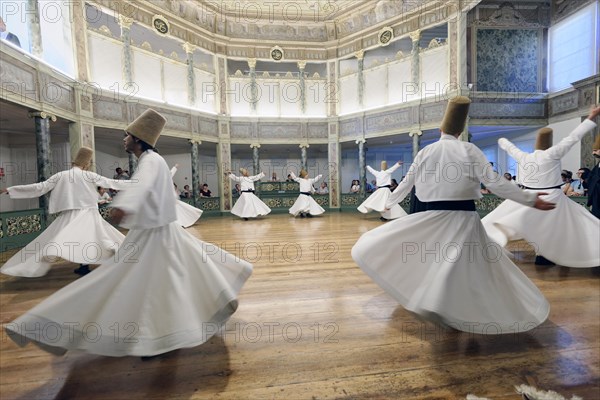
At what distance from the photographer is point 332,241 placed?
5.42m

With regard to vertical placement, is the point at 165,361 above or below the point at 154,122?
below

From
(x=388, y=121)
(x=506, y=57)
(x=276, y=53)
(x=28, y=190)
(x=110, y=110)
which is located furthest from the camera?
(x=276, y=53)

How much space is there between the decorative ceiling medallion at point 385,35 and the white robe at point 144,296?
10438 mm

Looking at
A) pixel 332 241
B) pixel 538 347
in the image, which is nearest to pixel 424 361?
pixel 538 347

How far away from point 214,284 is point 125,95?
27.8 feet

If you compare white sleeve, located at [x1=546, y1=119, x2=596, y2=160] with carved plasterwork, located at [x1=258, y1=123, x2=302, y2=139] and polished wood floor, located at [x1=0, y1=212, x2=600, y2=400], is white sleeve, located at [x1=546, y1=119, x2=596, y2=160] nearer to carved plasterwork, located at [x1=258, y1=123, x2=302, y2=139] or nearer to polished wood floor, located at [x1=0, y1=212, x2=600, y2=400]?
polished wood floor, located at [x1=0, y1=212, x2=600, y2=400]

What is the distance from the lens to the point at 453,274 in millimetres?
1858

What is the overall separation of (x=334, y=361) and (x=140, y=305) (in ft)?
3.69

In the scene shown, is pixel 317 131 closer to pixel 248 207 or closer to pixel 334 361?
pixel 248 207

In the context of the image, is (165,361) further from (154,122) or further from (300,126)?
(300,126)

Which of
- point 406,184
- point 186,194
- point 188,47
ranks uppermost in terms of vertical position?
point 188,47

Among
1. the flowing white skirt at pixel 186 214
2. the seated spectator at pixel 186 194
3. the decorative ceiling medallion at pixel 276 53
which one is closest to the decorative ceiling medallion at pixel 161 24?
the decorative ceiling medallion at pixel 276 53

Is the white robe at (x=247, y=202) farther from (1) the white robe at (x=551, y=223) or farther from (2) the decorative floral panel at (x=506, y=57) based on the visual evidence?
(2) the decorative floral panel at (x=506, y=57)

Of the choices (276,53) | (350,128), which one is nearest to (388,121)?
(350,128)
